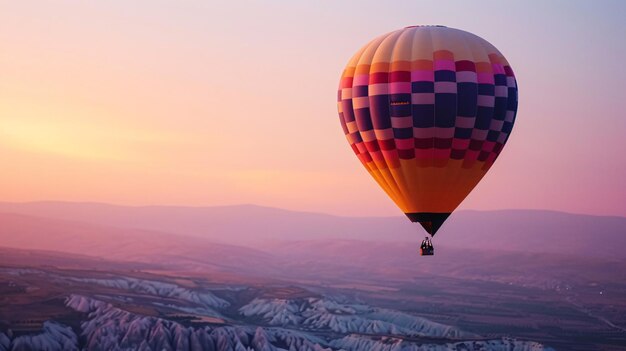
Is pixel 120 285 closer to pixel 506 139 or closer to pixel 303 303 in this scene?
pixel 303 303

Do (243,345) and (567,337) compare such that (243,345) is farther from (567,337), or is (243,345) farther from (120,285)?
(567,337)

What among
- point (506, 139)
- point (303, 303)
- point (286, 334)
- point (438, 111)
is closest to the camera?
point (438, 111)

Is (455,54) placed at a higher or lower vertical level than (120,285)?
higher

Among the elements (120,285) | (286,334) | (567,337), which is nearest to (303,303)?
(120,285)

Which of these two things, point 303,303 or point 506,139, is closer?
point 506,139

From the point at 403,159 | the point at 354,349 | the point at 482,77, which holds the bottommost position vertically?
the point at 354,349

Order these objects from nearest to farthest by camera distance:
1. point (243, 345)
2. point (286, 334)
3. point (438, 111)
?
point (438, 111) < point (243, 345) < point (286, 334)
